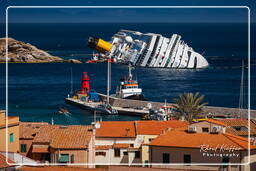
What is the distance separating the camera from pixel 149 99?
38.5 metres

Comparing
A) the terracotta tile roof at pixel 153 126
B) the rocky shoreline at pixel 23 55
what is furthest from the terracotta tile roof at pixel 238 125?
the rocky shoreline at pixel 23 55

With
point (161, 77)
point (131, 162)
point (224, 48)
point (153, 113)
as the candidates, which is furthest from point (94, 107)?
point (224, 48)

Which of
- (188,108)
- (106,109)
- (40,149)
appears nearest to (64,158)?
(40,149)

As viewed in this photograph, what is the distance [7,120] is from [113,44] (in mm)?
49740

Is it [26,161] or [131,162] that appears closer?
[26,161]

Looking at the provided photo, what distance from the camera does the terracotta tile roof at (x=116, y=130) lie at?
1653cm

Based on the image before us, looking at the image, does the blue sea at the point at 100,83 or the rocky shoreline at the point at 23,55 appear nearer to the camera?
the blue sea at the point at 100,83

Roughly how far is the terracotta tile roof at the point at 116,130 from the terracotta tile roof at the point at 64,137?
1.48 meters

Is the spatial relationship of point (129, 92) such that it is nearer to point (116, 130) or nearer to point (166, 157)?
point (116, 130)

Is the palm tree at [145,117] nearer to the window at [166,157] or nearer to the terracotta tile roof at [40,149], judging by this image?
the terracotta tile roof at [40,149]

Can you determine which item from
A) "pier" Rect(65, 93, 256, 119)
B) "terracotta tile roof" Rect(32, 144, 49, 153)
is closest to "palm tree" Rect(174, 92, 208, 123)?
"pier" Rect(65, 93, 256, 119)

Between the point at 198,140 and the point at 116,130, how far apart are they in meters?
5.09

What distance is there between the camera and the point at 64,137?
1395 cm

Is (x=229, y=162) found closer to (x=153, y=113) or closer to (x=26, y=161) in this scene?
(x=26, y=161)
